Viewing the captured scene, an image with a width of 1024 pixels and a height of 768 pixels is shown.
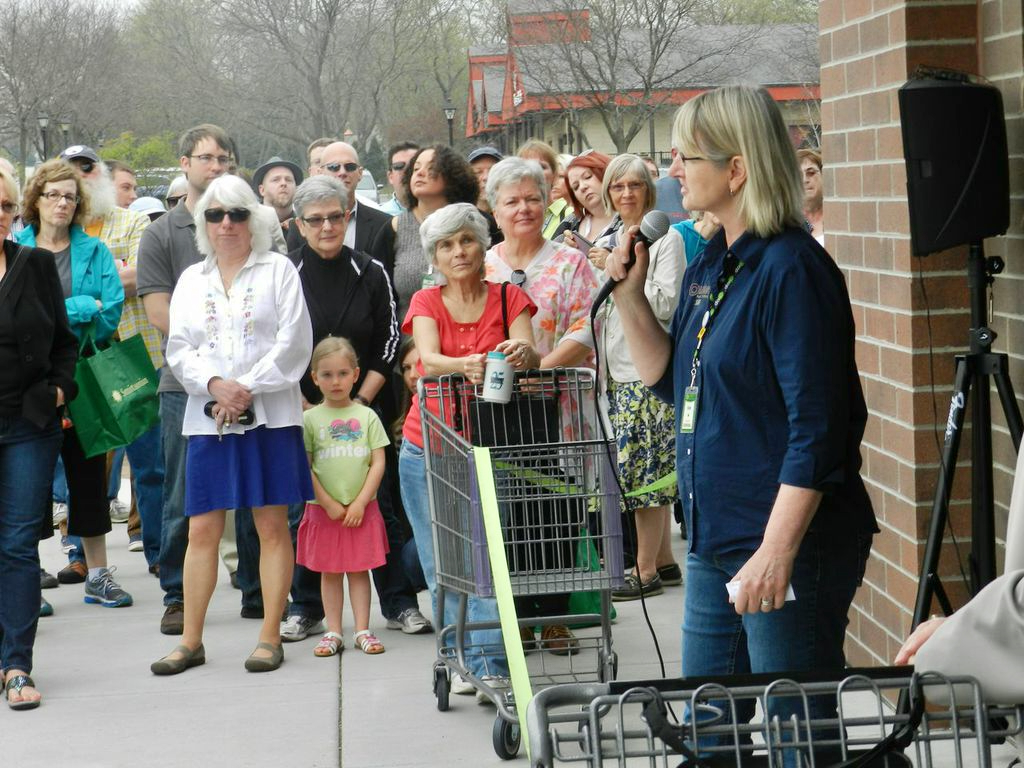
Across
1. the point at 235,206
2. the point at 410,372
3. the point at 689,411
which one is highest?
the point at 235,206

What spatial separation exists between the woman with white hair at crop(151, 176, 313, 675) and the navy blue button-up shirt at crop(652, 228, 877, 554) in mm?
3491

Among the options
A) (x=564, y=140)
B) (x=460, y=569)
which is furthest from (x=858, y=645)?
(x=564, y=140)

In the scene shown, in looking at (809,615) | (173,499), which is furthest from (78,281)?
(809,615)

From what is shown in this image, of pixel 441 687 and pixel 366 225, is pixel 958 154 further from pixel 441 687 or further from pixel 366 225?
pixel 366 225

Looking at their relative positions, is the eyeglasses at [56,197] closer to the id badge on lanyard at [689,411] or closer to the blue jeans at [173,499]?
the blue jeans at [173,499]

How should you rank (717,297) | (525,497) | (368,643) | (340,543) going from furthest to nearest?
(340,543) → (368,643) → (525,497) → (717,297)

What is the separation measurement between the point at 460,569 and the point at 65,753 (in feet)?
5.71

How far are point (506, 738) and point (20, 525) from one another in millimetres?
2475

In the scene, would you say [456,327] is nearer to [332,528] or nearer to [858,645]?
[332,528]

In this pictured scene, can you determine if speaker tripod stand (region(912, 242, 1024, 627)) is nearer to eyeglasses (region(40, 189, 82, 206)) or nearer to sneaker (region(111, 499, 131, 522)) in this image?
eyeglasses (region(40, 189, 82, 206))

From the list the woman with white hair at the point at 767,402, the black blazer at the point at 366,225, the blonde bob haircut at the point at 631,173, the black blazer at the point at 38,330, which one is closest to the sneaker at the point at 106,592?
the black blazer at the point at 38,330

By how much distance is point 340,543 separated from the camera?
6.89 metres

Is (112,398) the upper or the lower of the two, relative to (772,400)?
lower

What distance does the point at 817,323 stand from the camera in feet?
9.95
